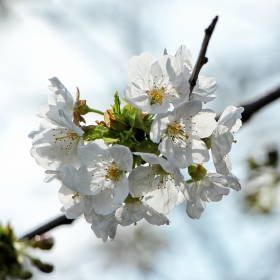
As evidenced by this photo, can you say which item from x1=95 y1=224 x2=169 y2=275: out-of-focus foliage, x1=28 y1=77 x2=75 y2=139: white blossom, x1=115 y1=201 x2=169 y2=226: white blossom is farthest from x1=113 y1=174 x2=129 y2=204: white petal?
x1=95 y1=224 x2=169 y2=275: out-of-focus foliage

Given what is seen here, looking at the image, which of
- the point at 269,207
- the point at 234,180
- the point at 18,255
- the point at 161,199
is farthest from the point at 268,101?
the point at 269,207

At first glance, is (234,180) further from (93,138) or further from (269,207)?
(269,207)

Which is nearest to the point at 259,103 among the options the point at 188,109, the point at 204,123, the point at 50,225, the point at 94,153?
the point at 204,123

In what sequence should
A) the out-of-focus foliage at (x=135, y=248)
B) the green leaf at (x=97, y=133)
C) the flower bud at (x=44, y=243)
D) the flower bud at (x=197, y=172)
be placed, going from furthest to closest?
the out-of-focus foliage at (x=135, y=248) → the flower bud at (x=44, y=243) → the flower bud at (x=197, y=172) → the green leaf at (x=97, y=133)

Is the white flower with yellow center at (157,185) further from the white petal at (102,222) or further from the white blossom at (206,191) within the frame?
the white petal at (102,222)

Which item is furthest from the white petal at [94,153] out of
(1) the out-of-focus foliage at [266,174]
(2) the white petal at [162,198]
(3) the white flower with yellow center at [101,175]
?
(1) the out-of-focus foliage at [266,174]

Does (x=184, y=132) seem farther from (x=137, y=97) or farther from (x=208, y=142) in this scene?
(x=137, y=97)

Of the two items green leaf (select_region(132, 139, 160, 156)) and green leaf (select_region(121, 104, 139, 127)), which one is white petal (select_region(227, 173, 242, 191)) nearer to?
green leaf (select_region(132, 139, 160, 156))
